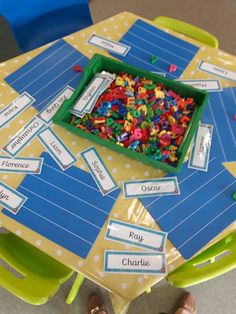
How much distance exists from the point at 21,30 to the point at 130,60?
68cm

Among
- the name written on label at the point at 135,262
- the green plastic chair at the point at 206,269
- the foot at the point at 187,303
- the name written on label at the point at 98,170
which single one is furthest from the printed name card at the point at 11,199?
the foot at the point at 187,303

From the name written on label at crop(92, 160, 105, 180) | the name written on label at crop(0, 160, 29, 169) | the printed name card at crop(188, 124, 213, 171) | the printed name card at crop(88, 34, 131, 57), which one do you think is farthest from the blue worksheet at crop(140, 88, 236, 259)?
the printed name card at crop(88, 34, 131, 57)

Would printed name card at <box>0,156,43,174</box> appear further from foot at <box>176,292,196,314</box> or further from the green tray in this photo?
foot at <box>176,292,196,314</box>

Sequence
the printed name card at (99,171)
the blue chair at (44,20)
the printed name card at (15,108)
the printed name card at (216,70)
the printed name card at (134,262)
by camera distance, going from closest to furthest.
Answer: the printed name card at (134,262) < the printed name card at (99,171) < the printed name card at (15,108) < the printed name card at (216,70) < the blue chair at (44,20)

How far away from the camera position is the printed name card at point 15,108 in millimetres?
1022

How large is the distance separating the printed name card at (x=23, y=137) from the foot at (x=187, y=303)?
0.97 m

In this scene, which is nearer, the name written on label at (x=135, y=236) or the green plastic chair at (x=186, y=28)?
the name written on label at (x=135, y=236)

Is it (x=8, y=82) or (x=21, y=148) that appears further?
(x=8, y=82)

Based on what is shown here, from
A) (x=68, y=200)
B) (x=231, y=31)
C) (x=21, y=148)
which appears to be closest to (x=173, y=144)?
(x=68, y=200)

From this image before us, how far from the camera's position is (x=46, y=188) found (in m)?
0.91

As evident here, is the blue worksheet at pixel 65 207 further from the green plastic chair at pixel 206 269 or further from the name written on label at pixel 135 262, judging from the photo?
the green plastic chair at pixel 206 269

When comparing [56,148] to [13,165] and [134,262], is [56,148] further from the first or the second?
[134,262]

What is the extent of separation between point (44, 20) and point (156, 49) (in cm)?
71

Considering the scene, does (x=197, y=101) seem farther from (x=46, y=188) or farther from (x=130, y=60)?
(x=46, y=188)
